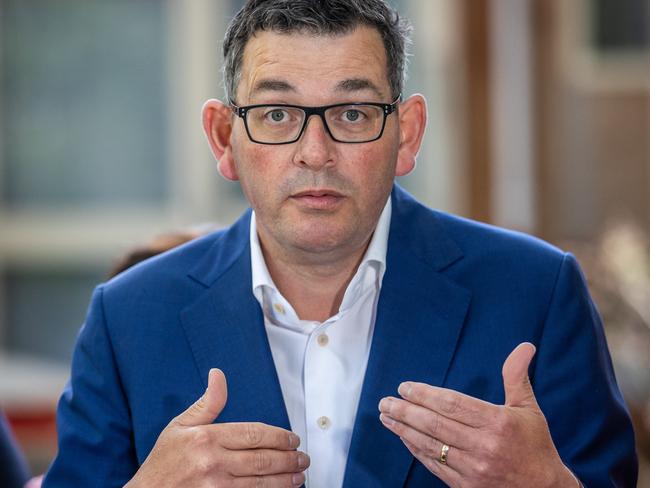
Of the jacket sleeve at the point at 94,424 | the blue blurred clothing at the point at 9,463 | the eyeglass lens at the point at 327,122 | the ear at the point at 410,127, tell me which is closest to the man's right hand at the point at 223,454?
the jacket sleeve at the point at 94,424

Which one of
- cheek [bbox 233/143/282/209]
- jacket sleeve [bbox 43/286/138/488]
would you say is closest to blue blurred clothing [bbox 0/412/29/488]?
jacket sleeve [bbox 43/286/138/488]

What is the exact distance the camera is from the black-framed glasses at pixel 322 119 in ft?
5.24

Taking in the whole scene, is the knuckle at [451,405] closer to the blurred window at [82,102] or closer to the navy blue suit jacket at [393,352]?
the navy blue suit jacket at [393,352]

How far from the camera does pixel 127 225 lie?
6.49 m

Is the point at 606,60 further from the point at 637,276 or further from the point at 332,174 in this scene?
the point at 332,174

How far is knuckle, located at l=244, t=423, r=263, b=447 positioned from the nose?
380mm

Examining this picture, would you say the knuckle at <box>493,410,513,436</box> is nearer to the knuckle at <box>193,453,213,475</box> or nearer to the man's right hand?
the man's right hand

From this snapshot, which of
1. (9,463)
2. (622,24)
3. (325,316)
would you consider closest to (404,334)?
(325,316)

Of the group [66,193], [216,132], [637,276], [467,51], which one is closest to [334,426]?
[216,132]

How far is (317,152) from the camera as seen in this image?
1569mm

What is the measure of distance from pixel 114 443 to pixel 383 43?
739mm

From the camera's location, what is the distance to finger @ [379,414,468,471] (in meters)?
1.43

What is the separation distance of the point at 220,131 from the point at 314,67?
10.1 inches

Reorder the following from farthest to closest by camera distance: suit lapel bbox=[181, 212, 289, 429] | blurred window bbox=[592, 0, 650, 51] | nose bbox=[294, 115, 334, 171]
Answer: blurred window bbox=[592, 0, 650, 51] < suit lapel bbox=[181, 212, 289, 429] < nose bbox=[294, 115, 334, 171]
